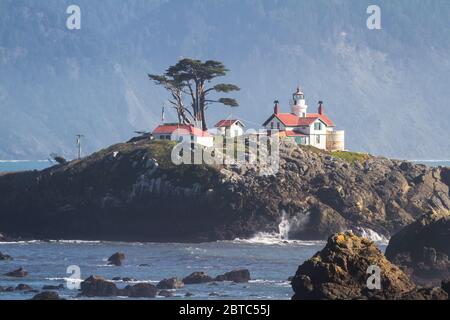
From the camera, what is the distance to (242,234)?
13300 centimetres

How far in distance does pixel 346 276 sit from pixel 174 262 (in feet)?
88.0

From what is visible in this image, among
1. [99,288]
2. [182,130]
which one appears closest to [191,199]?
[182,130]

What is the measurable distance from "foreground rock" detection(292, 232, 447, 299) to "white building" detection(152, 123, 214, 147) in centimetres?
5138

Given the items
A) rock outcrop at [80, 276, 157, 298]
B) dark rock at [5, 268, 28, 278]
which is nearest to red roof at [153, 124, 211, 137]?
dark rock at [5, 268, 28, 278]

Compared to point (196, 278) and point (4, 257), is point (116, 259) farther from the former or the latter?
point (196, 278)

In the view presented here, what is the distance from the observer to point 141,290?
96.9 m

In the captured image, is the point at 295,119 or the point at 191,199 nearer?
the point at 191,199

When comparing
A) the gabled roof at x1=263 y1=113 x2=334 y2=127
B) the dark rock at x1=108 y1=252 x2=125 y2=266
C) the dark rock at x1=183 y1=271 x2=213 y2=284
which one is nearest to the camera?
the dark rock at x1=183 y1=271 x2=213 y2=284

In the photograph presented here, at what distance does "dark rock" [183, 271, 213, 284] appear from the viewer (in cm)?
10425

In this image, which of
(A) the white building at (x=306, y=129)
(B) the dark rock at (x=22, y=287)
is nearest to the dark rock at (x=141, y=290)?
(B) the dark rock at (x=22, y=287)

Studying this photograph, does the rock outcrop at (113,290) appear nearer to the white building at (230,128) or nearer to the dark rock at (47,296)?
the dark rock at (47,296)

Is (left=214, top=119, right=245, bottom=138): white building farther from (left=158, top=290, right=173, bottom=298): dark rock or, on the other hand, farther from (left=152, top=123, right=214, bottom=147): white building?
(left=158, top=290, right=173, bottom=298): dark rock
